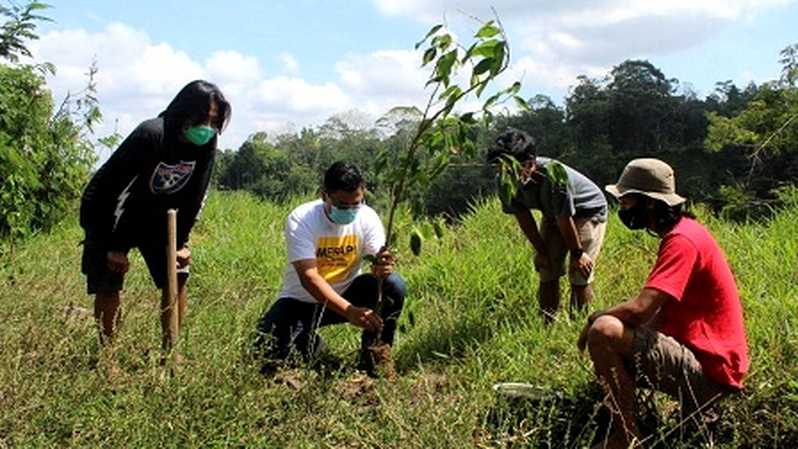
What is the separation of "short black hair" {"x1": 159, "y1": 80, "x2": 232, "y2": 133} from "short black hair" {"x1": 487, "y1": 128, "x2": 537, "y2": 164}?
1.47m

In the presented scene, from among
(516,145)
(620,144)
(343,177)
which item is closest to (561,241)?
(516,145)

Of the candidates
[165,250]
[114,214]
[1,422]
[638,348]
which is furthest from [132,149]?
[638,348]

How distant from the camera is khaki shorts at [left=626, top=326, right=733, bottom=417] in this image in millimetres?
3107

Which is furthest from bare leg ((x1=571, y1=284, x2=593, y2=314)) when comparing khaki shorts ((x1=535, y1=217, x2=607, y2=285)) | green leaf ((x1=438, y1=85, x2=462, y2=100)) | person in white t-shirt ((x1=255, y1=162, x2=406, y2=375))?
green leaf ((x1=438, y1=85, x2=462, y2=100))

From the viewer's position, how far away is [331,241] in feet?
13.7

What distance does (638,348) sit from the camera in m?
3.15

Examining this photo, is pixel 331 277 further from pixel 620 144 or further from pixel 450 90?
pixel 620 144

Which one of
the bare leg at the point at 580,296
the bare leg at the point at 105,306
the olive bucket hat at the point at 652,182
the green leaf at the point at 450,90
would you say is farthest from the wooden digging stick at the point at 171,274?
the bare leg at the point at 580,296

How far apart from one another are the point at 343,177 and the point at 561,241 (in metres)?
1.66

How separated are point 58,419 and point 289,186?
8.01 m

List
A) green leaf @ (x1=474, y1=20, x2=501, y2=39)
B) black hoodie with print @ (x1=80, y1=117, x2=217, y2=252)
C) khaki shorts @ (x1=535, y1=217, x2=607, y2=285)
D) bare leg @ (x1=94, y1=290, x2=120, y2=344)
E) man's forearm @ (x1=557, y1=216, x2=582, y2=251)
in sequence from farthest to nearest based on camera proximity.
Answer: khaki shorts @ (x1=535, y1=217, x2=607, y2=285) → man's forearm @ (x1=557, y1=216, x2=582, y2=251) → bare leg @ (x1=94, y1=290, x2=120, y2=344) → black hoodie with print @ (x1=80, y1=117, x2=217, y2=252) → green leaf @ (x1=474, y1=20, x2=501, y2=39)

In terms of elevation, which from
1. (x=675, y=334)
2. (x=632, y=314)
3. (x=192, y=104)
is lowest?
(x=675, y=334)

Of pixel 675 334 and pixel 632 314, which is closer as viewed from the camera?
pixel 632 314

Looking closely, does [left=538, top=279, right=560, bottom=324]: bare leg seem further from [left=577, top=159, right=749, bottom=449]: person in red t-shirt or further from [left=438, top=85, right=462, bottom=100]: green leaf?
[left=438, top=85, right=462, bottom=100]: green leaf
